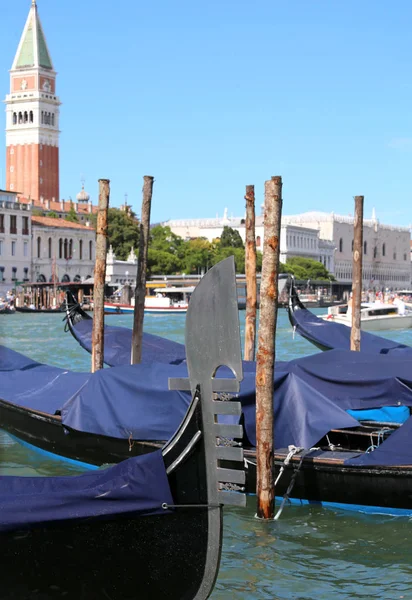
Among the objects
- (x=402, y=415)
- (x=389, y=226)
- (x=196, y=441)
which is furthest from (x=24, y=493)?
(x=389, y=226)

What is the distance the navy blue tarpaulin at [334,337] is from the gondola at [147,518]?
603 centimetres

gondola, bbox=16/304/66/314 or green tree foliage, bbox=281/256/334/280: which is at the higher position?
green tree foliage, bbox=281/256/334/280

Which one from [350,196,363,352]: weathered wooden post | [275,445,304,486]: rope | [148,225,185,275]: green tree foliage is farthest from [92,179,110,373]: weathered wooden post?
[148,225,185,275]: green tree foliage

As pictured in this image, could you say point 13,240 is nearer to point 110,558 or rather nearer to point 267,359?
point 267,359

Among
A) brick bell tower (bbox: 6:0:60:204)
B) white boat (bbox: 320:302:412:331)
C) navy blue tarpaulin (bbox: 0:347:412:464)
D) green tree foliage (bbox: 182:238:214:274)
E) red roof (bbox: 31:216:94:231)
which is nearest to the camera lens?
navy blue tarpaulin (bbox: 0:347:412:464)

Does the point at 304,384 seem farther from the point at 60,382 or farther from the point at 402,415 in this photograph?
the point at 60,382

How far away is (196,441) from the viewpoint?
10.1 feet

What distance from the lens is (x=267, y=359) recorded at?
468cm

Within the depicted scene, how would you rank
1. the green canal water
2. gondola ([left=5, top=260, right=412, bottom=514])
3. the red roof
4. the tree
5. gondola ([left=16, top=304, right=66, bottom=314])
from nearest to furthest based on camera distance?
the green canal water → gondola ([left=5, top=260, right=412, bottom=514]) → gondola ([left=16, top=304, right=66, bottom=314]) → the red roof → the tree

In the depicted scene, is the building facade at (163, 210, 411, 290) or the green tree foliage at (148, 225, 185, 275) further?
the building facade at (163, 210, 411, 290)

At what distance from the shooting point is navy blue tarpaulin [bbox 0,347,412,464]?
5086 mm

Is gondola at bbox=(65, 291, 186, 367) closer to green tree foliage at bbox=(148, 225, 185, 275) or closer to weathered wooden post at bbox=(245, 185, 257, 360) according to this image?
weathered wooden post at bbox=(245, 185, 257, 360)

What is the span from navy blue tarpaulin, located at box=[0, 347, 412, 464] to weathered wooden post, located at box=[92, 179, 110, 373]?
1252 millimetres

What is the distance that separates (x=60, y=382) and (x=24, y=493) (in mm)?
3467
